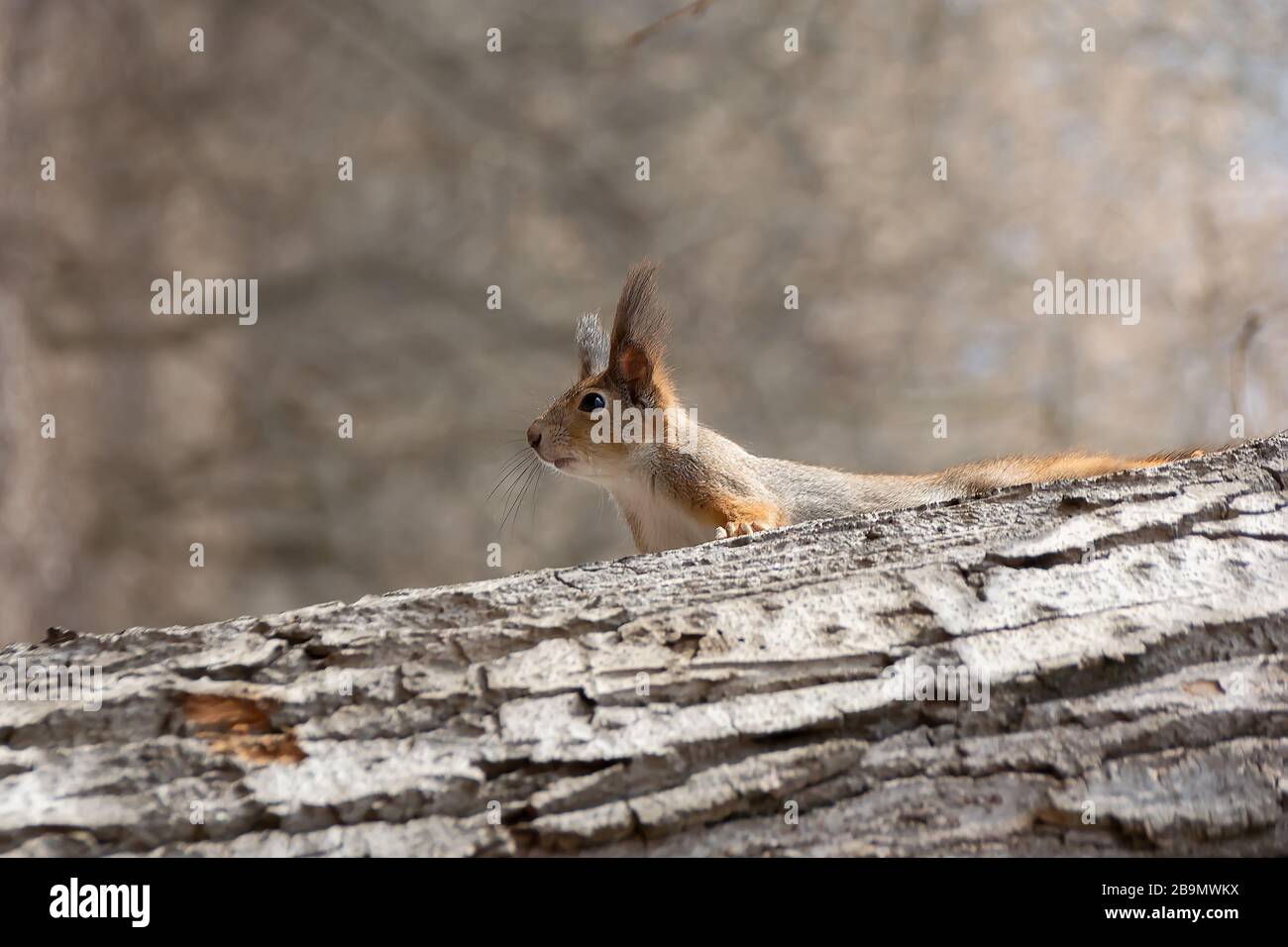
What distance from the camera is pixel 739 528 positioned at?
2.90 metres

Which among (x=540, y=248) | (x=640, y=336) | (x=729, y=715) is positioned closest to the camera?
(x=729, y=715)

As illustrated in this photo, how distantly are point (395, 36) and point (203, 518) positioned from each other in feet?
8.58

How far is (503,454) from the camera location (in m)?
5.54

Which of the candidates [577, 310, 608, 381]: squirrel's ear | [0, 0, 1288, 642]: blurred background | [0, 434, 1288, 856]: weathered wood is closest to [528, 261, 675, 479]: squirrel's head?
[577, 310, 608, 381]: squirrel's ear

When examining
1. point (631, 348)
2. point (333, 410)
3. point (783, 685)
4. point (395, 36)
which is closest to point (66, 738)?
point (783, 685)

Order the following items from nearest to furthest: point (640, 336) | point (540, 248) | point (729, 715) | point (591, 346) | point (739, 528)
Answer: point (729, 715), point (739, 528), point (640, 336), point (591, 346), point (540, 248)

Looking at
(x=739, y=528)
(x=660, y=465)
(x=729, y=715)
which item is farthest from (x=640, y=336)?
(x=729, y=715)

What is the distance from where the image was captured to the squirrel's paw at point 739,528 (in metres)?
2.88

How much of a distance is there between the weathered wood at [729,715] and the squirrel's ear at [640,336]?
5.42 feet

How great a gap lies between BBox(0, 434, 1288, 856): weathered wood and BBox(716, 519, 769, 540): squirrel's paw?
3.58ft

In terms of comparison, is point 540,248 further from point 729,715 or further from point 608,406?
point 729,715

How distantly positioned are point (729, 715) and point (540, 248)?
172 inches

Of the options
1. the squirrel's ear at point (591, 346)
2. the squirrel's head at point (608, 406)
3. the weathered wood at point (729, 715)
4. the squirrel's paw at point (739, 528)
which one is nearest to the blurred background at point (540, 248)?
Answer: the squirrel's ear at point (591, 346)

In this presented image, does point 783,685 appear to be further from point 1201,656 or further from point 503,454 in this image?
point 503,454
